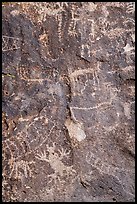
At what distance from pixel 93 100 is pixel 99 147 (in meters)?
0.28

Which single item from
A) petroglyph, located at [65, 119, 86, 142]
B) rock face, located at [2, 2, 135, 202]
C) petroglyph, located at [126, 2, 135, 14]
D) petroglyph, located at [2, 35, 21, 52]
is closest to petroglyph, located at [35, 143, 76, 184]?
rock face, located at [2, 2, 135, 202]

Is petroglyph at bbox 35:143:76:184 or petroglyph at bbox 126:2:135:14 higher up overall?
petroglyph at bbox 126:2:135:14

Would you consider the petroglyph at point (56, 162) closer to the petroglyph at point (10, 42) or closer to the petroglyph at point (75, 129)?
the petroglyph at point (75, 129)

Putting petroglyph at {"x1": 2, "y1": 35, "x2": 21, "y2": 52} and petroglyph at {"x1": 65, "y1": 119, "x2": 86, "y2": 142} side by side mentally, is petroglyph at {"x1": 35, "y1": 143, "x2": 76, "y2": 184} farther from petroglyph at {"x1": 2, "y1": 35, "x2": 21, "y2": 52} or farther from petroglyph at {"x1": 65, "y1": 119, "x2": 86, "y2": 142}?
petroglyph at {"x1": 2, "y1": 35, "x2": 21, "y2": 52}

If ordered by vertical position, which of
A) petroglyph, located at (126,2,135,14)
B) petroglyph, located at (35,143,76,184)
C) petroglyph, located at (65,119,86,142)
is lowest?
petroglyph, located at (35,143,76,184)

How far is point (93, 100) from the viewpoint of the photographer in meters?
1.96

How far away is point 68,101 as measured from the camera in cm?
196

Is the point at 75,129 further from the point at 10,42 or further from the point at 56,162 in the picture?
the point at 10,42

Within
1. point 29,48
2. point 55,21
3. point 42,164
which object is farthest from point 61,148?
point 55,21

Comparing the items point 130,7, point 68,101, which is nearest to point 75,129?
point 68,101

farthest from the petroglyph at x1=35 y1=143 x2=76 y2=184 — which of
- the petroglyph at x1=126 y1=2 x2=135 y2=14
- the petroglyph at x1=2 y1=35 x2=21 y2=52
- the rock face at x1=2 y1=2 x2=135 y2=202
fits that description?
the petroglyph at x1=126 y1=2 x2=135 y2=14

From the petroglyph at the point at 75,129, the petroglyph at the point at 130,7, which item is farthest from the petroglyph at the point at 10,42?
the petroglyph at the point at 130,7

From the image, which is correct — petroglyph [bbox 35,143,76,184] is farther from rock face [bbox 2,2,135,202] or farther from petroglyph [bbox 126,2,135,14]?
petroglyph [bbox 126,2,135,14]

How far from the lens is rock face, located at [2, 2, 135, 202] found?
75.9 inches
